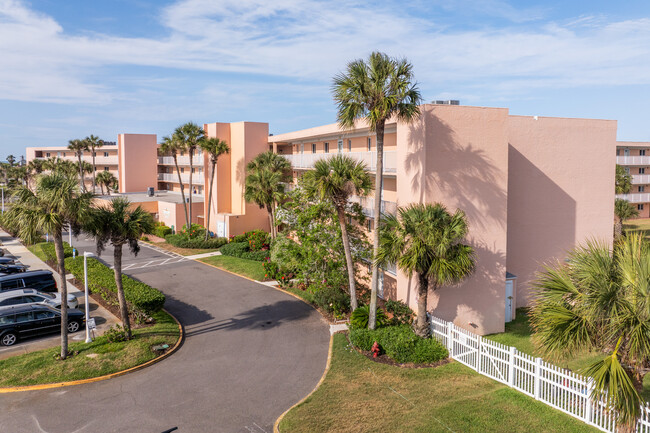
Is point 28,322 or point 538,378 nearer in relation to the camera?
point 538,378

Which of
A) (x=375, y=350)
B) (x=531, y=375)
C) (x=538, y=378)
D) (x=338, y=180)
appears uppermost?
(x=338, y=180)

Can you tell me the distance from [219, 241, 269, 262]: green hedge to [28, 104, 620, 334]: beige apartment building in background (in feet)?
23.8

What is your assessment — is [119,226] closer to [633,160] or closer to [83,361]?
[83,361]

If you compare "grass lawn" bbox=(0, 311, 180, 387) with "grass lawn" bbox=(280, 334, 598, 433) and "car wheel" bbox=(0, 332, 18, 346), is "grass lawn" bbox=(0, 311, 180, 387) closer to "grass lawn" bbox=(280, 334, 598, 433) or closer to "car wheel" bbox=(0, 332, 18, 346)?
"car wheel" bbox=(0, 332, 18, 346)

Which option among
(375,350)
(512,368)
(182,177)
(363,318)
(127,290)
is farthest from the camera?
(182,177)

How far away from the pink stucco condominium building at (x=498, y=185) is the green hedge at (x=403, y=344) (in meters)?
2.53

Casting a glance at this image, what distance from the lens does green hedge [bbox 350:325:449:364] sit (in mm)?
17297

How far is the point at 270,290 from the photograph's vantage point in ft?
91.3

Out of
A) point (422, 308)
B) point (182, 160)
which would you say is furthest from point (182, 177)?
point (422, 308)

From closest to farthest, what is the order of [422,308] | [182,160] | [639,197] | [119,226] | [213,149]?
[422,308]
[119,226]
[213,149]
[639,197]
[182,160]

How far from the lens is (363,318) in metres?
20.1

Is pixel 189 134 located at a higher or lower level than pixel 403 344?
higher

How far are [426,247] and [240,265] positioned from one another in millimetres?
19372

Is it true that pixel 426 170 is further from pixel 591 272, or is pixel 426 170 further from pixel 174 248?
pixel 174 248
